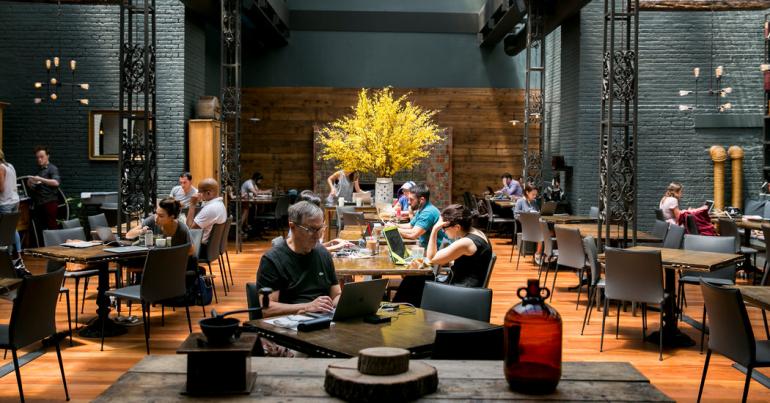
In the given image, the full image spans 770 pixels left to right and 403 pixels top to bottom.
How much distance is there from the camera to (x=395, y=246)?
5934mm

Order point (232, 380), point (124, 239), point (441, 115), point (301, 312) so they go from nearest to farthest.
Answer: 1. point (232, 380)
2. point (301, 312)
3. point (124, 239)
4. point (441, 115)

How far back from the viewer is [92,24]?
13.0 metres

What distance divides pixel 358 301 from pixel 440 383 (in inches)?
53.0

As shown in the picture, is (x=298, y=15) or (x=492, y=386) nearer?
(x=492, y=386)

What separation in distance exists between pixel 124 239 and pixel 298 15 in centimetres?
1197

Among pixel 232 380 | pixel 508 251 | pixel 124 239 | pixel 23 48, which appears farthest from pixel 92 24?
pixel 232 380

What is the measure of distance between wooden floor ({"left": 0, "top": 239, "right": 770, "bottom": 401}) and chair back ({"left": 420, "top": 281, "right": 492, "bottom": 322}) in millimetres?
1828

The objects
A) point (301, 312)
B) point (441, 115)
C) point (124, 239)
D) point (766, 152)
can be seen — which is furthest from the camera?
point (441, 115)

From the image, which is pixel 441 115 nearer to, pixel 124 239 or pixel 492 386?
pixel 124 239

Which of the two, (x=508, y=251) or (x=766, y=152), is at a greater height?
(x=766, y=152)

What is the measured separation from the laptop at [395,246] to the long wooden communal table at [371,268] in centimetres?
6

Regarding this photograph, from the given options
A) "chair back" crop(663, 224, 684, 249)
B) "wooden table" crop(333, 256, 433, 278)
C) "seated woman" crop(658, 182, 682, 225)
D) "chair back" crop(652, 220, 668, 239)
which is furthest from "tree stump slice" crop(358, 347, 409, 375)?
"seated woman" crop(658, 182, 682, 225)

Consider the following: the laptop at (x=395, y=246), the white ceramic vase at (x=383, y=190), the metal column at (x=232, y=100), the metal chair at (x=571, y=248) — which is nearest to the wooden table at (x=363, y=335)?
the laptop at (x=395, y=246)

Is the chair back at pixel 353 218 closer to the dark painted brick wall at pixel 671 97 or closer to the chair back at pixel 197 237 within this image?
the chair back at pixel 197 237
